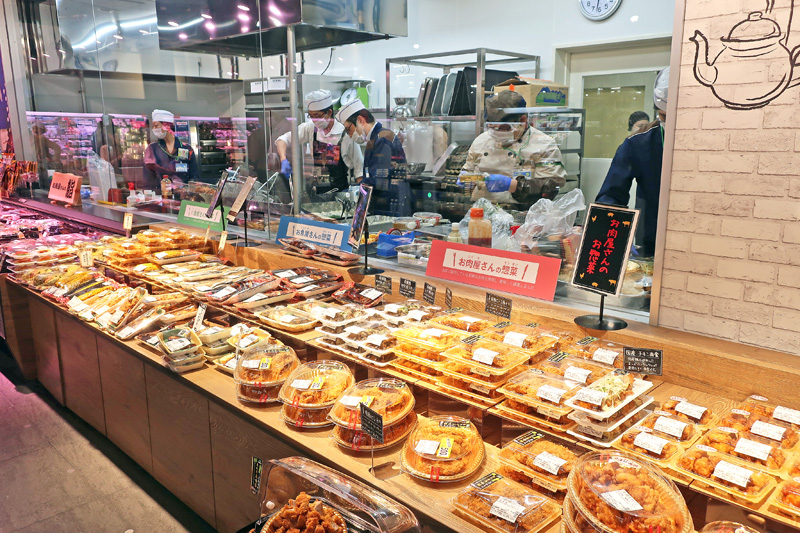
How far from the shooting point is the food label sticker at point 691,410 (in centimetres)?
162

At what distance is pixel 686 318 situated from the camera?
205cm

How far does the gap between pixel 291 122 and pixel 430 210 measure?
Result: 1545 mm

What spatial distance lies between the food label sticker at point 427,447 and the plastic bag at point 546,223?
1239 mm

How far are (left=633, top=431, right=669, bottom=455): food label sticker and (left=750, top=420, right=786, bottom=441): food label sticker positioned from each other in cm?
24

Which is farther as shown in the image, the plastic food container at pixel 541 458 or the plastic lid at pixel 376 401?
the plastic lid at pixel 376 401

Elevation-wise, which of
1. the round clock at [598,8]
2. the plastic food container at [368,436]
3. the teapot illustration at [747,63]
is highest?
the round clock at [598,8]

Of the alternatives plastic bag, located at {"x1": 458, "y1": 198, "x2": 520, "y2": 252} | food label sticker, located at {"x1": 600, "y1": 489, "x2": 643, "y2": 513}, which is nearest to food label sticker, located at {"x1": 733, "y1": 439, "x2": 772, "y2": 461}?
food label sticker, located at {"x1": 600, "y1": 489, "x2": 643, "y2": 513}

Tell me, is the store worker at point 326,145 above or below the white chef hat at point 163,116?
below

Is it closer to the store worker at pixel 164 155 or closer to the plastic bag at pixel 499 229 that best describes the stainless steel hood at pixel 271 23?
the store worker at pixel 164 155

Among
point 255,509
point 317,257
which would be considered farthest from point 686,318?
point 317,257

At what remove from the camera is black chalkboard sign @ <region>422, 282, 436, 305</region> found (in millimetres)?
2522

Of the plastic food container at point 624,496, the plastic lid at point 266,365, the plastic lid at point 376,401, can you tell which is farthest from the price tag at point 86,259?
the plastic food container at point 624,496

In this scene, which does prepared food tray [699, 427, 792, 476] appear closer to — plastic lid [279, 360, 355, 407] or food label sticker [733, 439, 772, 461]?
food label sticker [733, 439, 772, 461]

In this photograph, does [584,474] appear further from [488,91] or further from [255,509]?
[488,91]
